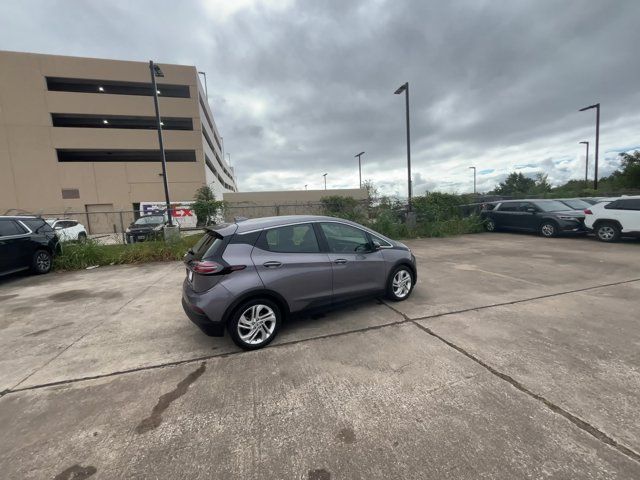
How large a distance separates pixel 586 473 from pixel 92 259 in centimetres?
1139

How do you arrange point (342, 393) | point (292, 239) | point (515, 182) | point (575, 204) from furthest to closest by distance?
point (515, 182) → point (575, 204) → point (292, 239) → point (342, 393)

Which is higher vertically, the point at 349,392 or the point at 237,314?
the point at 237,314

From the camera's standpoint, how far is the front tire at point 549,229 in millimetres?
11810

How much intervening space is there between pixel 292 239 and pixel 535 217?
12447 mm

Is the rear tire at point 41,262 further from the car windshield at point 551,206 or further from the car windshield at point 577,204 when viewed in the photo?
the car windshield at point 577,204

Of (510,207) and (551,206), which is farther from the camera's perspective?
(510,207)

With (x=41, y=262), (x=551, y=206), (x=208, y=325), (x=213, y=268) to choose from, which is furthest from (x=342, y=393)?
(x=551, y=206)

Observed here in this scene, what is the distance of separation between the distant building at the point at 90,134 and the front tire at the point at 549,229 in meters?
27.5

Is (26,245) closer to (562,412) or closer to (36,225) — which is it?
(36,225)

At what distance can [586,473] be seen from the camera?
1883 millimetres

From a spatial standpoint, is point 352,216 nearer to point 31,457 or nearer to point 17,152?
point 31,457

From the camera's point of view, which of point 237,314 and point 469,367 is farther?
point 237,314

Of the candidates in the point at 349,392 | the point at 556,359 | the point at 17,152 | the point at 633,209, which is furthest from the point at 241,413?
the point at 17,152

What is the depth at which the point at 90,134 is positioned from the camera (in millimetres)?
27203
